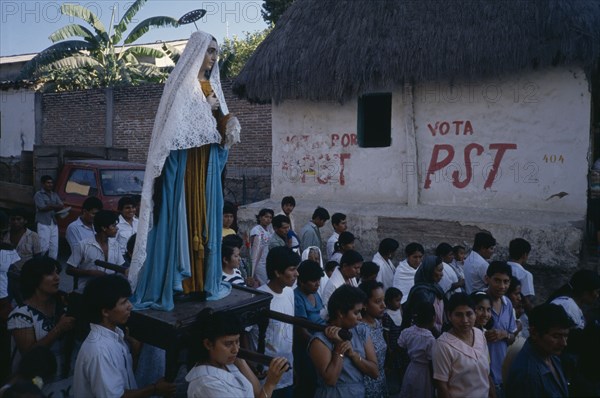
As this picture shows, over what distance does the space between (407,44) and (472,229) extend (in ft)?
9.69

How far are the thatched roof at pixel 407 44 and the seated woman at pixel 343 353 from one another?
5.42 meters

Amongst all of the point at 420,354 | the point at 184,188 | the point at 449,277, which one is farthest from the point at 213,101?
the point at 449,277

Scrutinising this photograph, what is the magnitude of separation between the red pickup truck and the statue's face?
6068mm

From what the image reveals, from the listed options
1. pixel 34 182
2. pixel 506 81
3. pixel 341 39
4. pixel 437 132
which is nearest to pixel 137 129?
pixel 34 182

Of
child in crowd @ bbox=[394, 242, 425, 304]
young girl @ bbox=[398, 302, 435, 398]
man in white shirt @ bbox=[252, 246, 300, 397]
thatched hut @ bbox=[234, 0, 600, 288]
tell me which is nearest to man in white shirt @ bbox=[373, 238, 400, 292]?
child in crowd @ bbox=[394, 242, 425, 304]

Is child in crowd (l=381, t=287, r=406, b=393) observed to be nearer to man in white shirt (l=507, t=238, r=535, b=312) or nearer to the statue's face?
man in white shirt (l=507, t=238, r=535, b=312)

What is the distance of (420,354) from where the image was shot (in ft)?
12.5

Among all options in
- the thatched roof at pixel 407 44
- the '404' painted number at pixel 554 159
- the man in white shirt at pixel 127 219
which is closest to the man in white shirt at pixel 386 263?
the man in white shirt at pixel 127 219

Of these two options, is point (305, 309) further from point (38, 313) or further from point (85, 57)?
point (85, 57)

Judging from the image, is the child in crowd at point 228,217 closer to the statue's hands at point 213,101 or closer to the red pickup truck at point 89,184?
the statue's hands at point 213,101

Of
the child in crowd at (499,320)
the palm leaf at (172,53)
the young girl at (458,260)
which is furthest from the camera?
the palm leaf at (172,53)

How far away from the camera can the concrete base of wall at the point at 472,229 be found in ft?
23.5

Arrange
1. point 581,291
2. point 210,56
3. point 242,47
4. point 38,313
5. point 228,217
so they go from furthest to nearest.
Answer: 1. point 242,47
2. point 228,217
3. point 581,291
4. point 210,56
5. point 38,313

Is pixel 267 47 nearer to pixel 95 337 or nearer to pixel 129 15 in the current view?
pixel 95 337
